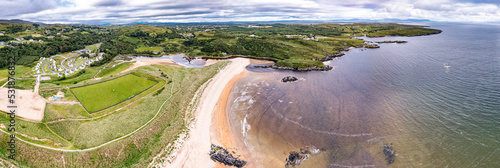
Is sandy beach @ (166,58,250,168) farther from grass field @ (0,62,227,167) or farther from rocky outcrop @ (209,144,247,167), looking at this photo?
grass field @ (0,62,227,167)

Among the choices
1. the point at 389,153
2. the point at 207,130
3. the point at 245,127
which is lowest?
the point at 389,153

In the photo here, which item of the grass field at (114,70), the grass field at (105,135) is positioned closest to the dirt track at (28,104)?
the grass field at (105,135)

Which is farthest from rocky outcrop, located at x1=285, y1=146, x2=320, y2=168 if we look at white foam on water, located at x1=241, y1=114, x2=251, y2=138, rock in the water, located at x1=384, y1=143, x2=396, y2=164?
rock in the water, located at x1=384, y1=143, x2=396, y2=164

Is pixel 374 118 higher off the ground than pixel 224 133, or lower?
higher

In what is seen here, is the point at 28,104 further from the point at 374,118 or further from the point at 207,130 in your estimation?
the point at 374,118

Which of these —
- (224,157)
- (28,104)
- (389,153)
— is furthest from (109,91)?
(389,153)

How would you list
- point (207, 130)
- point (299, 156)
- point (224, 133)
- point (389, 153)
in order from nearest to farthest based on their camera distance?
point (389, 153) → point (299, 156) → point (224, 133) → point (207, 130)
